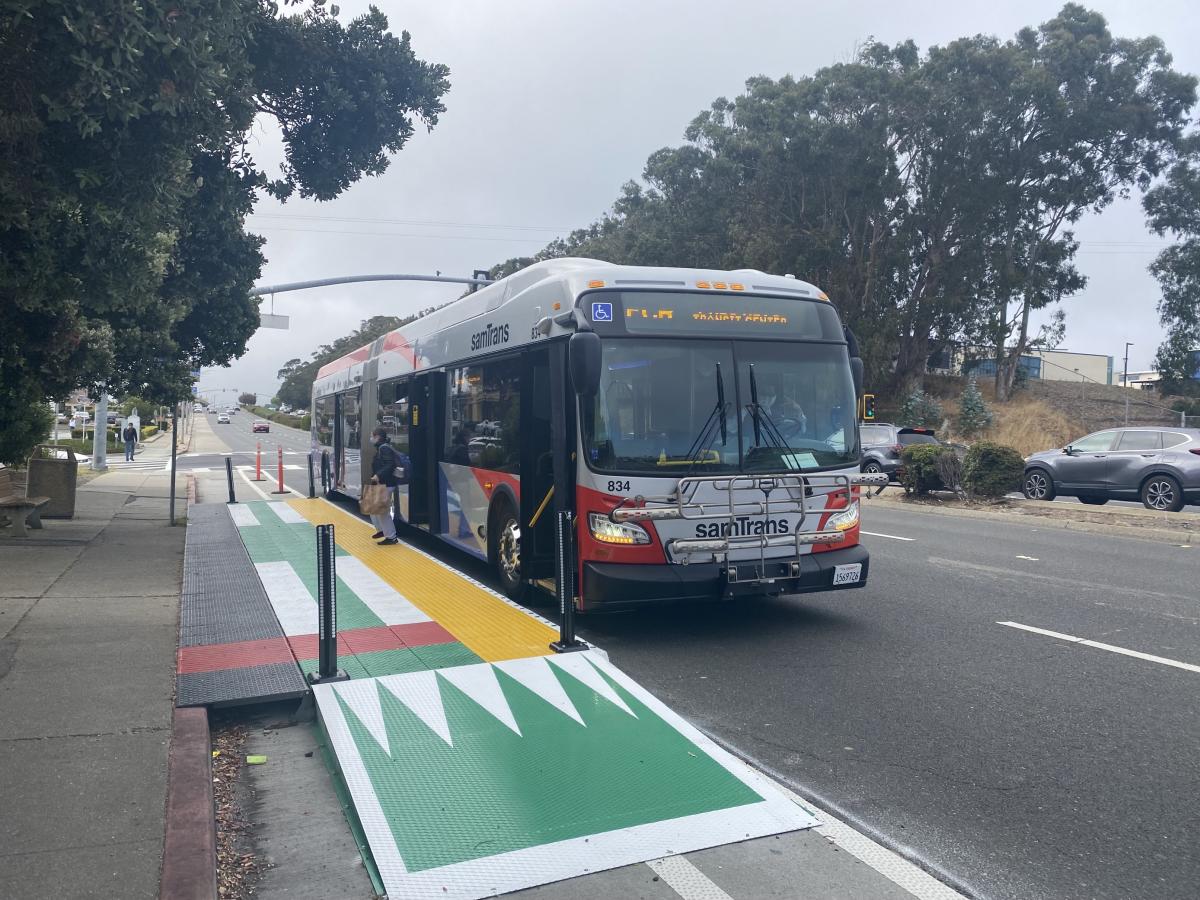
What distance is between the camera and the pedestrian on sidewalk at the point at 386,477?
1293cm

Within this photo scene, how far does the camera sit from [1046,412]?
4291 cm

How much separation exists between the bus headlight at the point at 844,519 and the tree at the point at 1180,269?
39.3m

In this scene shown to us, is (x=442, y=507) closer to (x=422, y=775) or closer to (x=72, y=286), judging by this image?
(x=72, y=286)

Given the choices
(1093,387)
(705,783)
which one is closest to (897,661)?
(705,783)

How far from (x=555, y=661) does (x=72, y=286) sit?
167 inches

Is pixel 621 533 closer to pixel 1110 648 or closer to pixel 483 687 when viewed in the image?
pixel 483 687

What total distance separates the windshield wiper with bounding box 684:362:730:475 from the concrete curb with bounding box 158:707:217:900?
12.7 feet

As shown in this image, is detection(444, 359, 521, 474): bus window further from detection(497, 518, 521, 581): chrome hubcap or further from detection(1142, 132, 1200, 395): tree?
detection(1142, 132, 1200, 395): tree

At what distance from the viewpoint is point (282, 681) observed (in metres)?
6.49

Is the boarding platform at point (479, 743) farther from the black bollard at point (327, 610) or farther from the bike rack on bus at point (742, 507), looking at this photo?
the bike rack on bus at point (742, 507)

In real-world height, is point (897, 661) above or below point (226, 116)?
below

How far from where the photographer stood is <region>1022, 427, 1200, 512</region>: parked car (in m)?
16.8

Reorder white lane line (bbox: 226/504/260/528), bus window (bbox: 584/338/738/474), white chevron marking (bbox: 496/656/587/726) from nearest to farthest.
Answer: white chevron marking (bbox: 496/656/587/726)
bus window (bbox: 584/338/738/474)
white lane line (bbox: 226/504/260/528)

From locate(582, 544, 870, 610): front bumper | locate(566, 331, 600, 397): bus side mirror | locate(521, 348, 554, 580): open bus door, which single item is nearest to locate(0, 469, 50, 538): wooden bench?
locate(521, 348, 554, 580): open bus door
